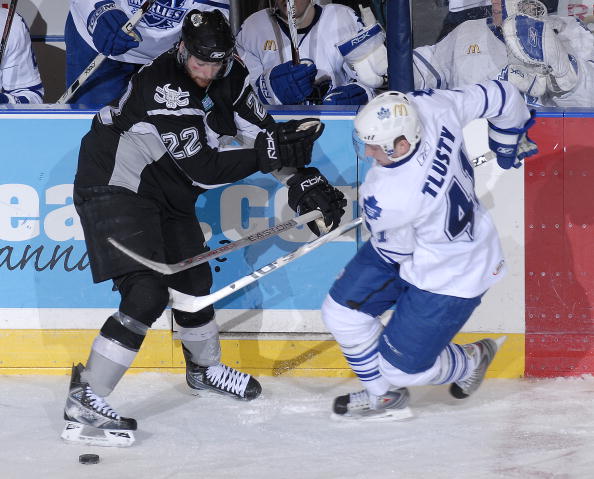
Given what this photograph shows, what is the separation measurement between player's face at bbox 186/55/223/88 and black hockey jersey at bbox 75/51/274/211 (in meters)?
0.02

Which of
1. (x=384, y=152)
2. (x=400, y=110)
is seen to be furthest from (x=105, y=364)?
(x=400, y=110)

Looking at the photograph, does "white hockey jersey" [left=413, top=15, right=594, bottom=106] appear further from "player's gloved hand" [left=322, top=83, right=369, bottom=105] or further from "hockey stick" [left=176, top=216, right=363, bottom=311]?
"hockey stick" [left=176, top=216, right=363, bottom=311]

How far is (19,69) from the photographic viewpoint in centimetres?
436

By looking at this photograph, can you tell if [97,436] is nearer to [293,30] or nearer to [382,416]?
[382,416]

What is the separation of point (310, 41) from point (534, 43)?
89 centimetres

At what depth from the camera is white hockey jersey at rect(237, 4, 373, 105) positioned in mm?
4184

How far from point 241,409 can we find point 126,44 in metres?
1.44

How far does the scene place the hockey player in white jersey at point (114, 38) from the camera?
3957 mm

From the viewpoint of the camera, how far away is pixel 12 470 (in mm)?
2920

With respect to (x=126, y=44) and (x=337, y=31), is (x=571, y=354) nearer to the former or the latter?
(x=337, y=31)

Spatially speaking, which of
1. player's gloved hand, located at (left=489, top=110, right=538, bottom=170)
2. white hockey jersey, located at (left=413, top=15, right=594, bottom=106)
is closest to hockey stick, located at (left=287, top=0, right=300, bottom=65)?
white hockey jersey, located at (left=413, top=15, right=594, bottom=106)

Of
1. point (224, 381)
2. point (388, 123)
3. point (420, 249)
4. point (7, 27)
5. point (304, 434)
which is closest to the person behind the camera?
point (388, 123)

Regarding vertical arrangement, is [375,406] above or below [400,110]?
below

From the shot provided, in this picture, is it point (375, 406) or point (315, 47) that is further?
point (315, 47)
